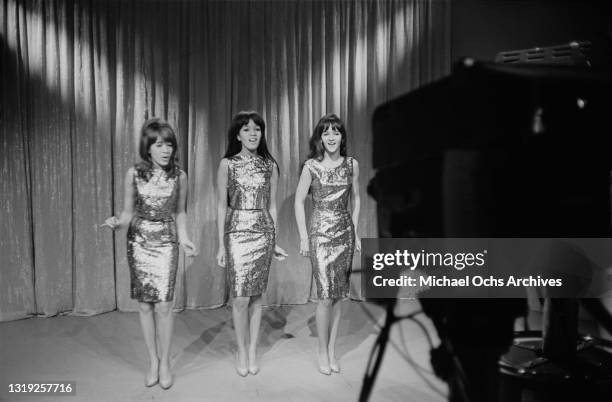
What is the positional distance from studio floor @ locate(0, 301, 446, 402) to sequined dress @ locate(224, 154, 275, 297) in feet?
1.46

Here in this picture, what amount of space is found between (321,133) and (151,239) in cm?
97

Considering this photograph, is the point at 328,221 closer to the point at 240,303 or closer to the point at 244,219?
the point at 244,219

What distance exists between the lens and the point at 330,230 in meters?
2.53

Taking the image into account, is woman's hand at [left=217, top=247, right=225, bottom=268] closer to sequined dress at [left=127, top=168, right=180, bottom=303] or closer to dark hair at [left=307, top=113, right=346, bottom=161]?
sequined dress at [left=127, top=168, right=180, bottom=303]

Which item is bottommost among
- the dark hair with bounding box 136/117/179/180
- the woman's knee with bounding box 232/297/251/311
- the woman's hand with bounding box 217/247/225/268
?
the woman's knee with bounding box 232/297/251/311

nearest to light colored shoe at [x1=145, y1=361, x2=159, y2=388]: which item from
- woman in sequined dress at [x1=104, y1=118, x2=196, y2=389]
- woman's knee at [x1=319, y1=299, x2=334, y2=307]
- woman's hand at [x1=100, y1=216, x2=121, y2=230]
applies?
woman in sequined dress at [x1=104, y1=118, x2=196, y2=389]

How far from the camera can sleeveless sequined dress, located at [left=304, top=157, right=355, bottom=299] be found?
2.53m

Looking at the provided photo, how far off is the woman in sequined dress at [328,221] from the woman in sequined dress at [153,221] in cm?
64

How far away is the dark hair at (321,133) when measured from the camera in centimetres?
253

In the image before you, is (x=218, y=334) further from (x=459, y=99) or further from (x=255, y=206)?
(x=459, y=99)

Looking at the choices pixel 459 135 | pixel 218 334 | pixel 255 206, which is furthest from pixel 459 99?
pixel 218 334

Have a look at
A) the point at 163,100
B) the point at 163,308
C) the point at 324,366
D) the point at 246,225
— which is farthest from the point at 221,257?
the point at 163,100

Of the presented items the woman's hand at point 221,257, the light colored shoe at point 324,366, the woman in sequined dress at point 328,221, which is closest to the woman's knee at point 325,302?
the woman in sequined dress at point 328,221

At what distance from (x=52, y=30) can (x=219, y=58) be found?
1.08 meters
